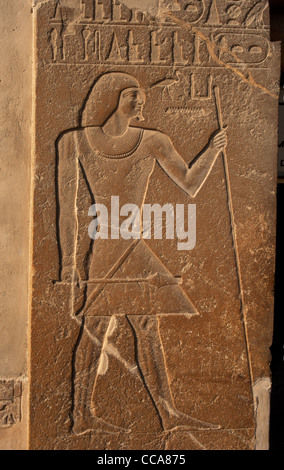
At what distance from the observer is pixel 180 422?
3.04 m

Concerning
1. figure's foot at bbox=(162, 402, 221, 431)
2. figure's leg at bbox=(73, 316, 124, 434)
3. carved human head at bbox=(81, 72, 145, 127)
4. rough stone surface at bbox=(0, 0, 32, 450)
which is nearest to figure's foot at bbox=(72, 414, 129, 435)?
figure's leg at bbox=(73, 316, 124, 434)

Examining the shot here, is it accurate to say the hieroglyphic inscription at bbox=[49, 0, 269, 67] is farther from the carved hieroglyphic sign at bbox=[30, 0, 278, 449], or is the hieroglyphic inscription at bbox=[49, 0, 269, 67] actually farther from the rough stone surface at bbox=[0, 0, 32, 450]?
the rough stone surface at bbox=[0, 0, 32, 450]

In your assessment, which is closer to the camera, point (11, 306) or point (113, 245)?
point (113, 245)

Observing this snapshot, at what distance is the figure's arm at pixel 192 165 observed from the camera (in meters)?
3.01

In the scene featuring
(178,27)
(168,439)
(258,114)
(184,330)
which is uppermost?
Result: (178,27)

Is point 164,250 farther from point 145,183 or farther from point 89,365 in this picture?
point 89,365

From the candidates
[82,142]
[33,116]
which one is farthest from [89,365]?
[33,116]

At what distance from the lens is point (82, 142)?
2.96m

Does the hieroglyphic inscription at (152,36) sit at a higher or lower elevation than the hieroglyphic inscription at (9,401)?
higher

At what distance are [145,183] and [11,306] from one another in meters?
1.15

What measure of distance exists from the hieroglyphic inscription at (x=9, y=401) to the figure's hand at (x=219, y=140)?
189cm

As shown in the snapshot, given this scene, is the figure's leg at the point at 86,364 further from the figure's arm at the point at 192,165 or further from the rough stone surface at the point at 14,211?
the figure's arm at the point at 192,165

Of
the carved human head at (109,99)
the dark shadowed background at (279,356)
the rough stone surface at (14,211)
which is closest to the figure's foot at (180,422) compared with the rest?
the rough stone surface at (14,211)

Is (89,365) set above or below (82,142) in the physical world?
below
